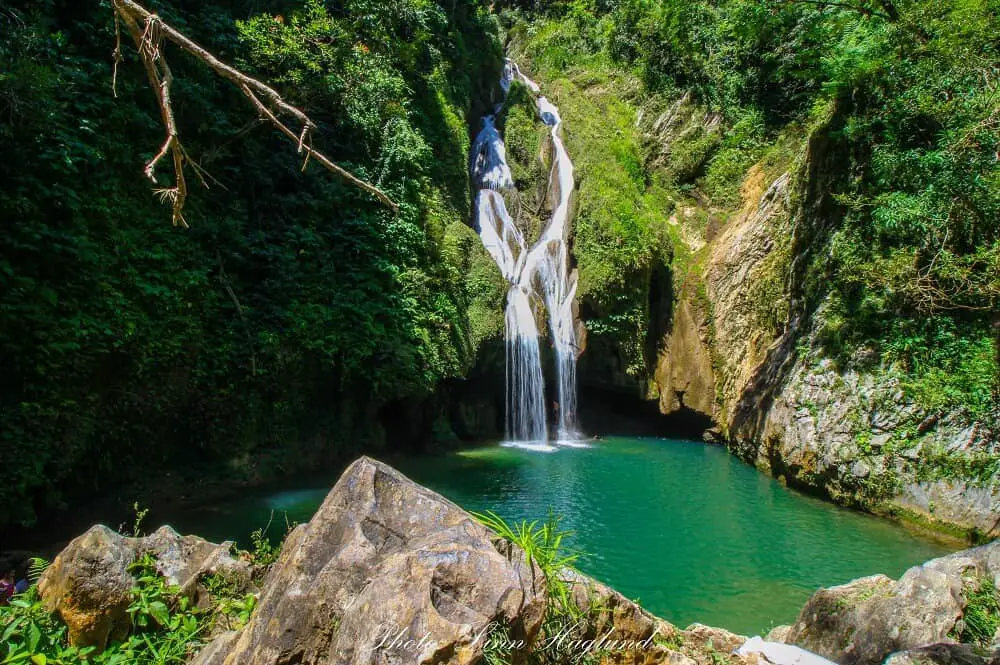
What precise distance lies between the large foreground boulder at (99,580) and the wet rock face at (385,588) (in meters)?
0.75

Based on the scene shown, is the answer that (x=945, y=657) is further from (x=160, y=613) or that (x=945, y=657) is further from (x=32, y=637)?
(x=32, y=637)

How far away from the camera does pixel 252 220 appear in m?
10.2

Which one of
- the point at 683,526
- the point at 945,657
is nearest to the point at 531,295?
the point at 683,526

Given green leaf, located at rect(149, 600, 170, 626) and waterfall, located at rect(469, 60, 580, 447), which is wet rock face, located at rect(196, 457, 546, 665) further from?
waterfall, located at rect(469, 60, 580, 447)

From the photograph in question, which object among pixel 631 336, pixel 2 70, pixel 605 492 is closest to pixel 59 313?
pixel 2 70

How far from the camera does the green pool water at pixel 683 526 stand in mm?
6477

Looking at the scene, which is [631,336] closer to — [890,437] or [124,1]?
[890,437]

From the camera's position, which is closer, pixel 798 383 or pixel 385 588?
pixel 385 588

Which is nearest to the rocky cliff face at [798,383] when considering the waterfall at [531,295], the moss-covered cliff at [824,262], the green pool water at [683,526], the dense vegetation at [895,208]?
the moss-covered cliff at [824,262]

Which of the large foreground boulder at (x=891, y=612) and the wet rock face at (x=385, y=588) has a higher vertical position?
the wet rock face at (x=385, y=588)

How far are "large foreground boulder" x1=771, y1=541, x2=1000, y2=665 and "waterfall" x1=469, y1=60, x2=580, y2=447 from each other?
1031 cm

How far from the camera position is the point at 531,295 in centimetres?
1583

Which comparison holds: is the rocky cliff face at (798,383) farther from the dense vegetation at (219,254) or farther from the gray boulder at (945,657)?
the dense vegetation at (219,254)

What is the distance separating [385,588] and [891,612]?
13.7 ft
